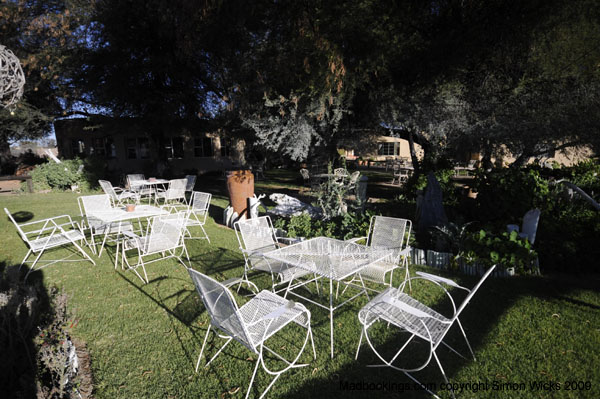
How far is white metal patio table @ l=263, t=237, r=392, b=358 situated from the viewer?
9.39ft

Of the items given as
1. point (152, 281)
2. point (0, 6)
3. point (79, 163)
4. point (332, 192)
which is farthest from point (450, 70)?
point (0, 6)

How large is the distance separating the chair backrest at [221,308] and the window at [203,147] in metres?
19.6

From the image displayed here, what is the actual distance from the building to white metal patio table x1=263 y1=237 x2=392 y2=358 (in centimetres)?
1276

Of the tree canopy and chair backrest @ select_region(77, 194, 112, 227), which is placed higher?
the tree canopy

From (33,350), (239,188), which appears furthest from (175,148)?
(33,350)

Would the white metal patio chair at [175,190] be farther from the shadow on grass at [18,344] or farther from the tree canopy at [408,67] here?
the shadow on grass at [18,344]

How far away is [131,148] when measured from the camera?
18859mm

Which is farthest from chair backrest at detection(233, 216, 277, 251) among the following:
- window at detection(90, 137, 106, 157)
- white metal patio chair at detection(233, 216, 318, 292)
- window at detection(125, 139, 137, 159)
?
window at detection(90, 137, 106, 157)

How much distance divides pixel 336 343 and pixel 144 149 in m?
19.5

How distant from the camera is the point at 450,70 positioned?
6.99m

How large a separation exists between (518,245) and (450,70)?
460 centimetres

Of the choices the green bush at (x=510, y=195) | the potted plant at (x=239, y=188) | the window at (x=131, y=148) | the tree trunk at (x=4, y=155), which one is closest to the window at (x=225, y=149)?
the window at (x=131, y=148)

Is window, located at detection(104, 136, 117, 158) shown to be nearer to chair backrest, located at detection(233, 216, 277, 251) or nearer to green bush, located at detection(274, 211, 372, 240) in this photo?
green bush, located at detection(274, 211, 372, 240)

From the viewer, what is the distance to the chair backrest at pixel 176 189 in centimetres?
920
